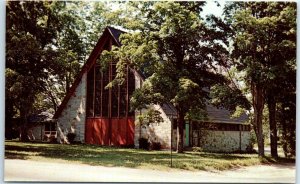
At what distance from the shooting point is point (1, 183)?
9.02 meters

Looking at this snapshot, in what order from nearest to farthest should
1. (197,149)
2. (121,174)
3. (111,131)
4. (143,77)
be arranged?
1. (121,174)
2. (143,77)
3. (197,149)
4. (111,131)

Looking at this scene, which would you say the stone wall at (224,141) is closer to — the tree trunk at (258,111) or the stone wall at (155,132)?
the tree trunk at (258,111)

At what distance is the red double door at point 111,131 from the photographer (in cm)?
1155

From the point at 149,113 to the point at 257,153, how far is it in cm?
266

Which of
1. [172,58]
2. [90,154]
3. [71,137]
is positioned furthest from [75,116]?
[172,58]

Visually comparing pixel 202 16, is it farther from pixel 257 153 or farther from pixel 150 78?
pixel 257 153

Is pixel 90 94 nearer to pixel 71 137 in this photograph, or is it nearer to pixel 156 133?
pixel 71 137

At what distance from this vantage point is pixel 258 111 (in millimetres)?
10828

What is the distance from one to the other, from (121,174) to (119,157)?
85 centimetres

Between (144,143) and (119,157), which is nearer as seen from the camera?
(119,157)

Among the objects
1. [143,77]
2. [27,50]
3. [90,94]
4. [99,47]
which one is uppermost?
[99,47]

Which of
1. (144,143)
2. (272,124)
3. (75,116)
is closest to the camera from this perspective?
(272,124)

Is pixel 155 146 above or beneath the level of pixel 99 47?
beneath

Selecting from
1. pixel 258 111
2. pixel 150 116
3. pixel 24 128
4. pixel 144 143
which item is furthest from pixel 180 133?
pixel 24 128
